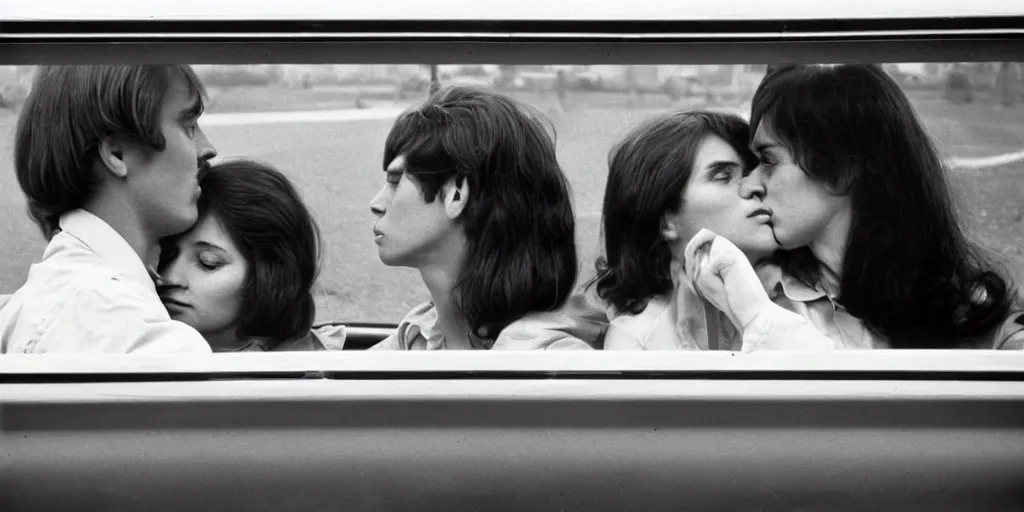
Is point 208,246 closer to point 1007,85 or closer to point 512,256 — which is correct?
point 512,256

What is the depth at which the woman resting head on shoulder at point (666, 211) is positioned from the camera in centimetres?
207

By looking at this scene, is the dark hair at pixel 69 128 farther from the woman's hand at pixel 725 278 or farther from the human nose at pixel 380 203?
the woman's hand at pixel 725 278

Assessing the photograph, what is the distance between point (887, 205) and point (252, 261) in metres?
1.26

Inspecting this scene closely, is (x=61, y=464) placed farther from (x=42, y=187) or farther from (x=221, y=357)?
(x=42, y=187)

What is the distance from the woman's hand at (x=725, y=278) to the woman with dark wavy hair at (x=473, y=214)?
9.4 inches

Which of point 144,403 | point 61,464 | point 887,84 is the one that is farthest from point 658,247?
point 61,464

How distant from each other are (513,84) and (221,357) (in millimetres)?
758

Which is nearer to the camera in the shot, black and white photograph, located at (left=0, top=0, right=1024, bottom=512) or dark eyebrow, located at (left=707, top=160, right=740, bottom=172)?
black and white photograph, located at (left=0, top=0, right=1024, bottom=512)

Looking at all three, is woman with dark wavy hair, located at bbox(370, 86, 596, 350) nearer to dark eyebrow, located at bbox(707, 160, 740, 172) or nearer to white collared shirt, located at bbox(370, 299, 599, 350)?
white collared shirt, located at bbox(370, 299, 599, 350)

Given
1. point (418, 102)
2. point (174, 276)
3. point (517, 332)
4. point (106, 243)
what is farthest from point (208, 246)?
point (517, 332)

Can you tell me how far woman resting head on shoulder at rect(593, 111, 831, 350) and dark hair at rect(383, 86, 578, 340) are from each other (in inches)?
3.9

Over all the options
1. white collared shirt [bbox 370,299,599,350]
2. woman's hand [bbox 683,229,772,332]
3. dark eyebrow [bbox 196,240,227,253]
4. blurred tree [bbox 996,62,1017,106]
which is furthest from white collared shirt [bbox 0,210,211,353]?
blurred tree [bbox 996,62,1017,106]

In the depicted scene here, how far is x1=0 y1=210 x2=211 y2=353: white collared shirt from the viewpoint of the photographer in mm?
1995

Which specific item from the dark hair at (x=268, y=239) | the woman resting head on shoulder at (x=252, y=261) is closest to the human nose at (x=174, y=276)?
the woman resting head on shoulder at (x=252, y=261)
